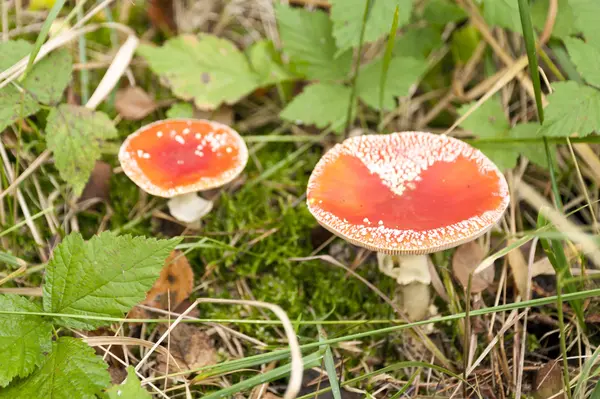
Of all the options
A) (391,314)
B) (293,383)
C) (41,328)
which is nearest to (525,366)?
(391,314)

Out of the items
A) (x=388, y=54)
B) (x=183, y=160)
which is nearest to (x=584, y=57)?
(x=388, y=54)

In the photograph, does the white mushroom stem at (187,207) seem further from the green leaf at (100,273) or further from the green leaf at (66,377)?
the green leaf at (66,377)

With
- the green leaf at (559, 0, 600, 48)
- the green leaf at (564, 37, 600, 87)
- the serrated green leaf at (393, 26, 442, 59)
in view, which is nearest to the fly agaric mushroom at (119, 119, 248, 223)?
the serrated green leaf at (393, 26, 442, 59)

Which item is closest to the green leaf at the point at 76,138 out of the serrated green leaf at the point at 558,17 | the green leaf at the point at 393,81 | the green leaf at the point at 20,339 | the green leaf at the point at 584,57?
the green leaf at the point at 20,339

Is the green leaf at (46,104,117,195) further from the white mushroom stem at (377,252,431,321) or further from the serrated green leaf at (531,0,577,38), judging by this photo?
the serrated green leaf at (531,0,577,38)

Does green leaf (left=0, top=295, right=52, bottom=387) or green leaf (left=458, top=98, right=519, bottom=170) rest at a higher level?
green leaf (left=458, top=98, right=519, bottom=170)

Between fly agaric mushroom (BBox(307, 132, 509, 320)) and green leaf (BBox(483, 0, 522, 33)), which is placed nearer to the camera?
fly agaric mushroom (BBox(307, 132, 509, 320))
